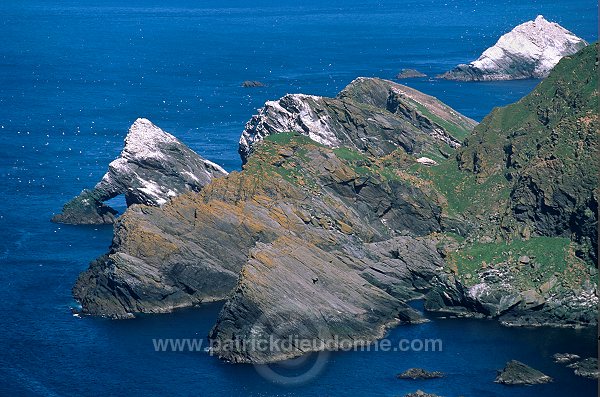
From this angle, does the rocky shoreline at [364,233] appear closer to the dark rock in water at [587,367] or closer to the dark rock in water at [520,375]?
the dark rock in water at [587,367]

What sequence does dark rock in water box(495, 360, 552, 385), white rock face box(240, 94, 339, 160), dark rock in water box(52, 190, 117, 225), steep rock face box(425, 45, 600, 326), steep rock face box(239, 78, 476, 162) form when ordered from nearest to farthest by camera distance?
dark rock in water box(495, 360, 552, 385), steep rock face box(425, 45, 600, 326), white rock face box(240, 94, 339, 160), steep rock face box(239, 78, 476, 162), dark rock in water box(52, 190, 117, 225)

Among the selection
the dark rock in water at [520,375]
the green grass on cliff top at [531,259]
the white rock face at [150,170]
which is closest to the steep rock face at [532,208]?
the green grass on cliff top at [531,259]

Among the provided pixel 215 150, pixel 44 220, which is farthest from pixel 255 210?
pixel 215 150

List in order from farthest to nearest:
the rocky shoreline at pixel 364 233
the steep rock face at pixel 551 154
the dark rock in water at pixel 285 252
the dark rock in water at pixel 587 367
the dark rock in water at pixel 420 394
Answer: the steep rock face at pixel 551 154 < the rocky shoreline at pixel 364 233 < the dark rock in water at pixel 285 252 < the dark rock in water at pixel 587 367 < the dark rock in water at pixel 420 394

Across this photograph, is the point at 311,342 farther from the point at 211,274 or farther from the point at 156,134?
the point at 156,134

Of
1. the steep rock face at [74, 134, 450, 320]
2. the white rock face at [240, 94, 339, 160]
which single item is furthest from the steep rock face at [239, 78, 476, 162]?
the steep rock face at [74, 134, 450, 320]

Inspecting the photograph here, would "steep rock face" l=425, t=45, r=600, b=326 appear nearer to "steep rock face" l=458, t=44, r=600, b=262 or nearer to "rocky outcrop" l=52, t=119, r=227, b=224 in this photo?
"steep rock face" l=458, t=44, r=600, b=262
